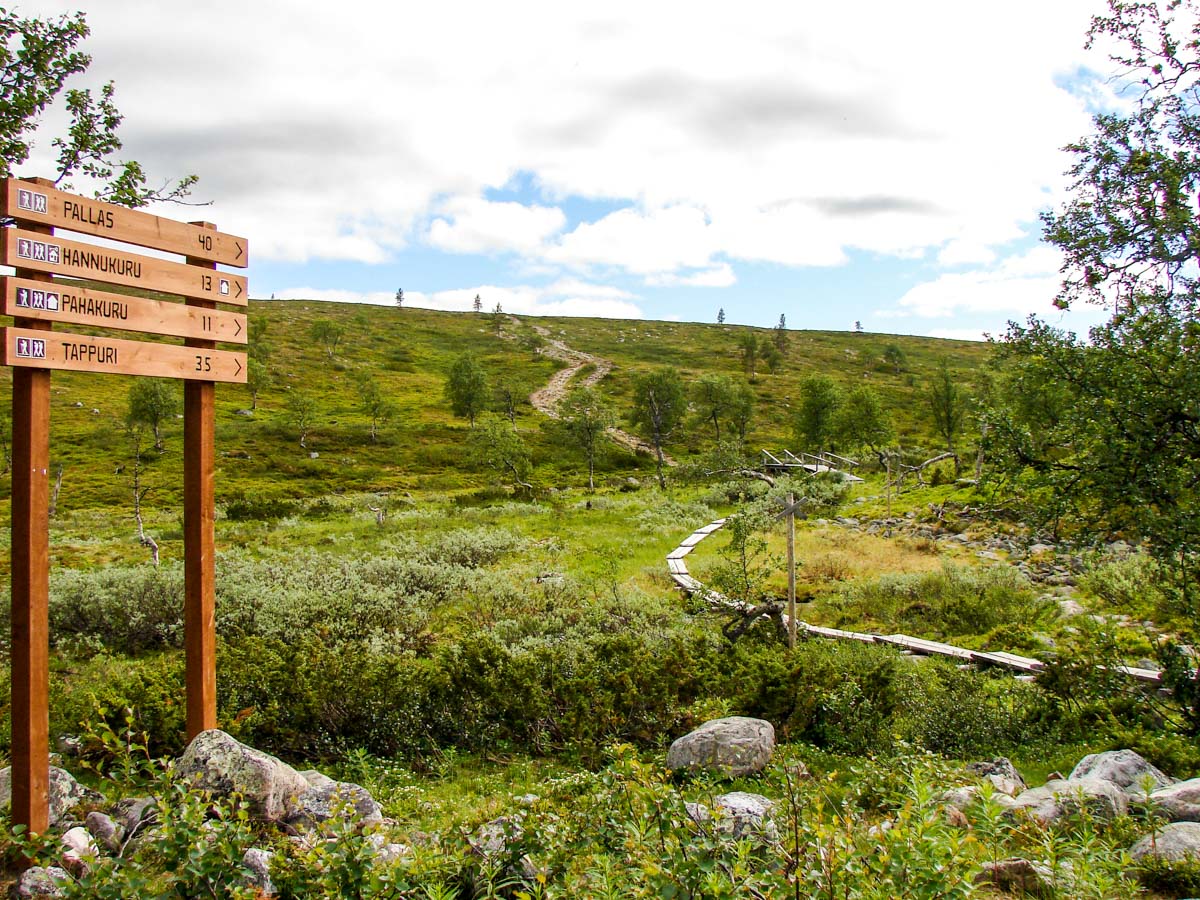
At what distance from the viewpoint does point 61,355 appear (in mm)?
5008

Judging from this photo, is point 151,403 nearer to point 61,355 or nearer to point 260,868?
Result: point 61,355

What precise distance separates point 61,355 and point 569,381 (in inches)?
3595

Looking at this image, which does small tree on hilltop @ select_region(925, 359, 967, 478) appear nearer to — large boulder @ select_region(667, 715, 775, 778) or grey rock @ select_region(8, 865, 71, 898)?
large boulder @ select_region(667, 715, 775, 778)

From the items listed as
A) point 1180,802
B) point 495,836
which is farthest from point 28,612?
point 1180,802

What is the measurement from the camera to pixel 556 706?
8.70m

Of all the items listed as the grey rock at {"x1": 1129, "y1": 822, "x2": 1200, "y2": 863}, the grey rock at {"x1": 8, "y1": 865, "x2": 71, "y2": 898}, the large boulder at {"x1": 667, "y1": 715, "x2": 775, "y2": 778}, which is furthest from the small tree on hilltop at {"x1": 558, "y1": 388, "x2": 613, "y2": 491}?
the grey rock at {"x1": 8, "y1": 865, "x2": 71, "y2": 898}

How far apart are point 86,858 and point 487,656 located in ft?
18.0

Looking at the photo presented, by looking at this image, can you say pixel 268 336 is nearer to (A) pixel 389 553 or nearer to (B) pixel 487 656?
(A) pixel 389 553

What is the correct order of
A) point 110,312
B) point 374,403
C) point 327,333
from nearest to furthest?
point 110,312 < point 374,403 < point 327,333

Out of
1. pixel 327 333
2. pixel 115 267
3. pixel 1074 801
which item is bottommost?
pixel 1074 801

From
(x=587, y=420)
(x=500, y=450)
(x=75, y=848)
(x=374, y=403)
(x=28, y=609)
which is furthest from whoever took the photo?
(x=374, y=403)

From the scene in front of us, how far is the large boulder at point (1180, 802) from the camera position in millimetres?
5367

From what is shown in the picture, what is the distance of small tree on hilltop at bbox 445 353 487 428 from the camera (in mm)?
70688

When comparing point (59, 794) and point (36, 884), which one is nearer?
point (36, 884)
